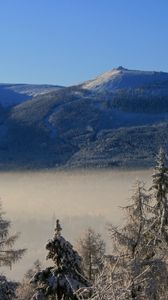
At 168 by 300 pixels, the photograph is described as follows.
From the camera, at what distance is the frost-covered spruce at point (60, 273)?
20.2 m

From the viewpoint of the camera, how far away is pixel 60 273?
20.4m

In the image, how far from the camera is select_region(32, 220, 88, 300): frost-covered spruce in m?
20.2

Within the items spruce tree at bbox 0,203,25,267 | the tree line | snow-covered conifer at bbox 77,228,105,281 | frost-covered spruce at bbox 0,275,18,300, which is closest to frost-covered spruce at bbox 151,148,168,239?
the tree line

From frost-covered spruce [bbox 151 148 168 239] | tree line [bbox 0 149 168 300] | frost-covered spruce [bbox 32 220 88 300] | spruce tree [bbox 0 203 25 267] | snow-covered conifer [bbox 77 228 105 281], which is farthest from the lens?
snow-covered conifer [bbox 77 228 105 281]

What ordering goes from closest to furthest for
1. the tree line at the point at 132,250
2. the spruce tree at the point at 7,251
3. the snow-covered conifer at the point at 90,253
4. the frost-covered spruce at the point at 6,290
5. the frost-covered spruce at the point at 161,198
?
the tree line at the point at 132,250, the frost-covered spruce at the point at 6,290, the frost-covered spruce at the point at 161,198, the spruce tree at the point at 7,251, the snow-covered conifer at the point at 90,253

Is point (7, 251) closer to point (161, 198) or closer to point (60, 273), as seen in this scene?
point (161, 198)

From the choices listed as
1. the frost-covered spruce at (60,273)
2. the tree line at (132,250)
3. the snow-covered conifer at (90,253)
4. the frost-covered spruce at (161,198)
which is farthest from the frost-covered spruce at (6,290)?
the snow-covered conifer at (90,253)

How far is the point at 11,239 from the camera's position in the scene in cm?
2731

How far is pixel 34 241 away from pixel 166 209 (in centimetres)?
17184

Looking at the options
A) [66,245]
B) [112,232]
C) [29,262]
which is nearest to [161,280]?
[112,232]

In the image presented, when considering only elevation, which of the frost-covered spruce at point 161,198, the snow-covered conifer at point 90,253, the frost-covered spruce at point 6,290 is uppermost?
the frost-covered spruce at point 161,198

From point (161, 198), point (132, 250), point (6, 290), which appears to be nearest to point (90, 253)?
point (161, 198)

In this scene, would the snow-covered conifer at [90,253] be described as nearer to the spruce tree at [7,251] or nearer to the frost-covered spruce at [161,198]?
the spruce tree at [7,251]

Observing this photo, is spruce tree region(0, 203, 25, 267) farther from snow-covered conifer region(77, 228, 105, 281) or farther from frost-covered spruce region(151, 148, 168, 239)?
snow-covered conifer region(77, 228, 105, 281)
